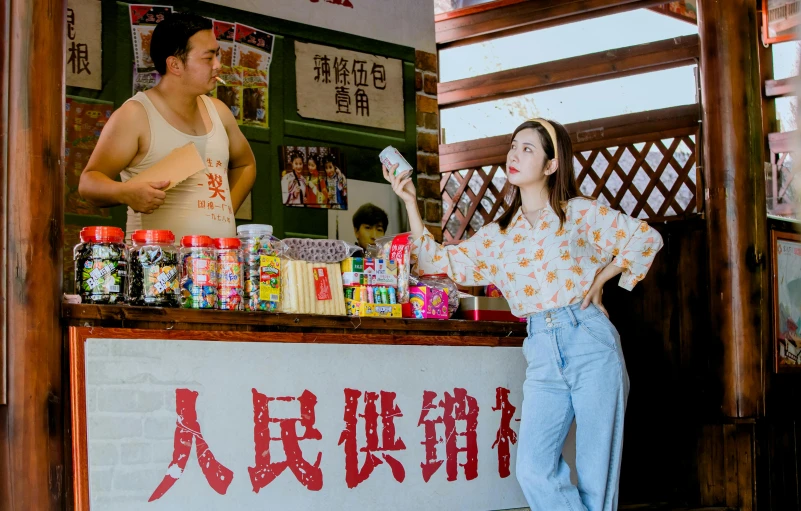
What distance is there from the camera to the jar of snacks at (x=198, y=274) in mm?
2328

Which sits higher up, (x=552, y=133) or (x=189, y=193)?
(x=552, y=133)

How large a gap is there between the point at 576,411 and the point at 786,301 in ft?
4.96

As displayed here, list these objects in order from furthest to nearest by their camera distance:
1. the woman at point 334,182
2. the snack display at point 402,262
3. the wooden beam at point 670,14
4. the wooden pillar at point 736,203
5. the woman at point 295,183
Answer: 1. the wooden beam at point 670,14
2. the woman at point 334,182
3. the woman at point 295,183
4. the wooden pillar at point 736,203
5. the snack display at point 402,262

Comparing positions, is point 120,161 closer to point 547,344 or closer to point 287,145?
point 287,145

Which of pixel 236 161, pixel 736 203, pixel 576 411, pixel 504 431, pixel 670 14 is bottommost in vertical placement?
pixel 504 431

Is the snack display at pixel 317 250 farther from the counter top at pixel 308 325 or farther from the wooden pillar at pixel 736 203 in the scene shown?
the wooden pillar at pixel 736 203

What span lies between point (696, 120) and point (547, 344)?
8.04ft

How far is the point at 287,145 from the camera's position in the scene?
4.00m

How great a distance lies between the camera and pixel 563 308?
2600 millimetres

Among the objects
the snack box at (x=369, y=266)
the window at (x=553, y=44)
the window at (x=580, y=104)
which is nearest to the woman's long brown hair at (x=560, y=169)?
the snack box at (x=369, y=266)

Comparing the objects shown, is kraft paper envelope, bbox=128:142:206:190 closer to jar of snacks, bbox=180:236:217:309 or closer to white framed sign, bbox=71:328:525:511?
jar of snacks, bbox=180:236:217:309

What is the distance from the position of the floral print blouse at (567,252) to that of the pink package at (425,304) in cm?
20

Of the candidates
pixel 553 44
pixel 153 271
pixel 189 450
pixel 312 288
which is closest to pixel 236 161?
pixel 312 288

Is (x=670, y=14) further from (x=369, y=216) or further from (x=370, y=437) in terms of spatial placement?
(x=370, y=437)
